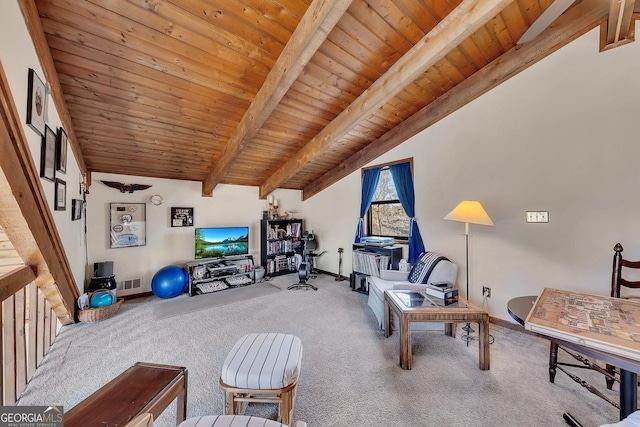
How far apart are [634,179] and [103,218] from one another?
6.32 m

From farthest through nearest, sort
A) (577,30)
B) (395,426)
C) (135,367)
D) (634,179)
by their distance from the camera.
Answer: (577,30), (634,179), (395,426), (135,367)

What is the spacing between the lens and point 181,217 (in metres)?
4.34

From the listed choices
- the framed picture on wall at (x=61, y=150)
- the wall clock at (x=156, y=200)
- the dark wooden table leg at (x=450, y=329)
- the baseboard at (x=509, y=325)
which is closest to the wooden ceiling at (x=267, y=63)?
the framed picture on wall at (x=61, y=150)

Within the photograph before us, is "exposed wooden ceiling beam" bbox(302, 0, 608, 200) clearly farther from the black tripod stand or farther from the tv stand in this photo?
the tv stand

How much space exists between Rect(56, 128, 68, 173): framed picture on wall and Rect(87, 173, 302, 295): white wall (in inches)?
62.9

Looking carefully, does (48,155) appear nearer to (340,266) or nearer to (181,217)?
(181,217)

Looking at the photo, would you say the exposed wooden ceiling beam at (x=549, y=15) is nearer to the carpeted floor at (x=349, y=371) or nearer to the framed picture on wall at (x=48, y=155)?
the carpeted floor at (x=349, y=371)

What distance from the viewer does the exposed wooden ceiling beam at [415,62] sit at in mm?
1843

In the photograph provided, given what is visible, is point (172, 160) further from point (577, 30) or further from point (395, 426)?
point (577, 30)

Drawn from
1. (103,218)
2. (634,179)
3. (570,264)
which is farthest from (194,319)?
(634,179)

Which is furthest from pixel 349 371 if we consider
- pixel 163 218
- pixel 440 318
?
pixel 163 218

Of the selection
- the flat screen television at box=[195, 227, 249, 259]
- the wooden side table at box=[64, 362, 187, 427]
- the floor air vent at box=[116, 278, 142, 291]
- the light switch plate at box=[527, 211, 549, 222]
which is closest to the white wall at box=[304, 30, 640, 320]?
the light switch plate at box=[527, 211, 549, 222]

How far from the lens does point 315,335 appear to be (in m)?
2.68

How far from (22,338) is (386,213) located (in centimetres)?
451
